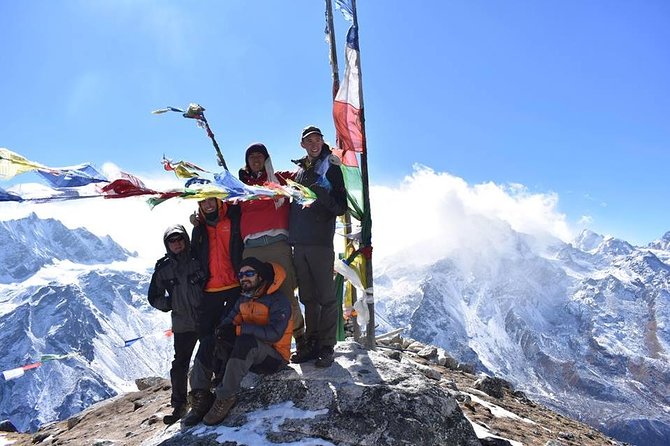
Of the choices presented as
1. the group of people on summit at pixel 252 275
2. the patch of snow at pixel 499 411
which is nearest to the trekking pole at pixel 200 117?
the group of people on summit at pixel 252 275

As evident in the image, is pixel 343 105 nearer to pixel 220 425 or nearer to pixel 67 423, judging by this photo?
pixel 220 425

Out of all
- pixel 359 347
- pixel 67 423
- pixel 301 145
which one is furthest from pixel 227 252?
pixel 67 423

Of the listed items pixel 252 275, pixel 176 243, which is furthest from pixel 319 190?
pixel 176 243

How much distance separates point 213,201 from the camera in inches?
279

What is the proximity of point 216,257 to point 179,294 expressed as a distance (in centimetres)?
73

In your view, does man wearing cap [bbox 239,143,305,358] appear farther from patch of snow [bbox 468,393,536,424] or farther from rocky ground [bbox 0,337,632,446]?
patch of snow [bbox 468,393,536,424]

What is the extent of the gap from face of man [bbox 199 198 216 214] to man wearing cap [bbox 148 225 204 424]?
46 cm

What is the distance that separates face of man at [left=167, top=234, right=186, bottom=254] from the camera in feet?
23.1

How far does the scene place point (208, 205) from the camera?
7102 millimetres

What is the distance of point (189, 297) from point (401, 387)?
10.4 feet

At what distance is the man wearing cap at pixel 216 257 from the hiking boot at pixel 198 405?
1.61 ft

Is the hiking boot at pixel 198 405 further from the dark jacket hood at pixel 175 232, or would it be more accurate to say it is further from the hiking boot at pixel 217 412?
the dark jacket hood at pixel 175 232

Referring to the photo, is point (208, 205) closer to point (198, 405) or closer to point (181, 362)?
point (181, 362)

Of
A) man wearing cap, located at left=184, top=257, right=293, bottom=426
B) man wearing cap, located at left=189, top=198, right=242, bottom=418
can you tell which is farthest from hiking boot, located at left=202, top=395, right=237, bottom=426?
man wearing cap, located at left=189, top=198, right=242, bottom=418
